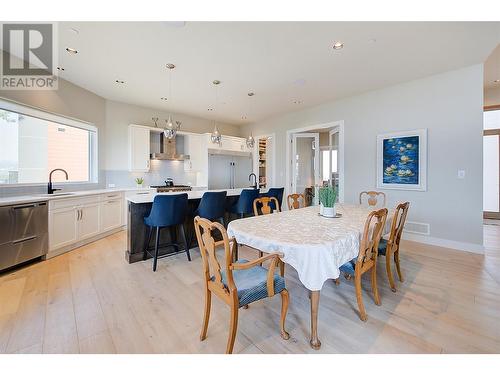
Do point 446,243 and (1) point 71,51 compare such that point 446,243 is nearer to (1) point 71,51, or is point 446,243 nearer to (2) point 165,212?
(2) point 165,212

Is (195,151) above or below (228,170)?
above

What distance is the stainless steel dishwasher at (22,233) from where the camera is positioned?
255 cm

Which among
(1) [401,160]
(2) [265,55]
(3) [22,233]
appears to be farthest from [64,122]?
(1) [401,160]

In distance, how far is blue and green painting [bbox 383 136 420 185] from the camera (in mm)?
3789

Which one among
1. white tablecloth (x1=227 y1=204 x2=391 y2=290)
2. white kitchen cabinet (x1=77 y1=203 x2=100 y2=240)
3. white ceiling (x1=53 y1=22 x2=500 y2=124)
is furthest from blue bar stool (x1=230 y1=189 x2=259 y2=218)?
white kitchen cabinet (x1=77 y1=203 x2=100 y2=240)

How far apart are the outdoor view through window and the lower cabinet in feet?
2.41

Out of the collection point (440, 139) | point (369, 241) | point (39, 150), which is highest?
point (440, 139)

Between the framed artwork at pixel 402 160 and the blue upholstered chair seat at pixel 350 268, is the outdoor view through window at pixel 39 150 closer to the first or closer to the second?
the blue upholstered chair seat at pixel 350 268

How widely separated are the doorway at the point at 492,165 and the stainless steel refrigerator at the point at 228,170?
6.02 m

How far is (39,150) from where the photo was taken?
3.56 m

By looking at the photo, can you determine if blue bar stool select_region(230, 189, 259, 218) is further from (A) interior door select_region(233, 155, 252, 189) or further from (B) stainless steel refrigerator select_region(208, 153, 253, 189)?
(A) interior door select_region(233, 155, 252, 189)

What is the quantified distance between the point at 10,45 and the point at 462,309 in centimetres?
571

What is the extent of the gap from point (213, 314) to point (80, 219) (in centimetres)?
296

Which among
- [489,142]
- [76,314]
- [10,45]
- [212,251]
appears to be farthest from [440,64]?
[10,45]
